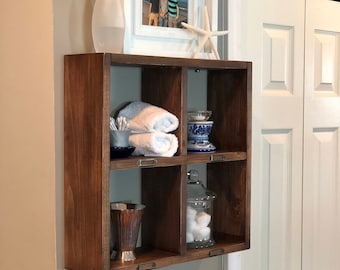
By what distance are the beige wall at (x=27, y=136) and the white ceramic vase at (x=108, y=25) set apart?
12 cm

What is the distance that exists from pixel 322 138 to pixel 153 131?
3.13 ft

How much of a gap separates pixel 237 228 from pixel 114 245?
0.40m

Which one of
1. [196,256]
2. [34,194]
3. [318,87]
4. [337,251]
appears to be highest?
[318,87]

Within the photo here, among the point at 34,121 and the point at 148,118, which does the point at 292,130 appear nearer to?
the point at 148,118

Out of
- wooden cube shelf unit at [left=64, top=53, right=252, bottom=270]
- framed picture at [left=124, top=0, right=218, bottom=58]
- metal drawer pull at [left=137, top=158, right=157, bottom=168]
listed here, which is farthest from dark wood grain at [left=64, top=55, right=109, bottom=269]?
framed picture at [left=124, top=0, right=218, bottom=58]

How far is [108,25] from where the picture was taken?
1.66 m

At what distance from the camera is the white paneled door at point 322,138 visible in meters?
2.37

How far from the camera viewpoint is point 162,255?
175 centimetres

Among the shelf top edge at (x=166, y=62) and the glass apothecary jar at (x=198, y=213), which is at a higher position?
the shelf top edge at (x=166, y=62)

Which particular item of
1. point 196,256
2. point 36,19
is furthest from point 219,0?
point 196,256

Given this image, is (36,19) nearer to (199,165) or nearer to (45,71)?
(45,71)

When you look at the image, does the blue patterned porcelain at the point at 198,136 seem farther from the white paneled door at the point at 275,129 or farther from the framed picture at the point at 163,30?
the white paneled door at the point at 275,129

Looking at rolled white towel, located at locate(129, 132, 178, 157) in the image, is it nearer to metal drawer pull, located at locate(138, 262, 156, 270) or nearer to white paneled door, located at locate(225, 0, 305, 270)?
metal drawer pull, located at locate(138, 262, 156, 270)

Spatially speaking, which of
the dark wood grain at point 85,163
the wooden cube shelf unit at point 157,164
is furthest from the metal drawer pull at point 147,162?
the dark wood grain at point 85,163
